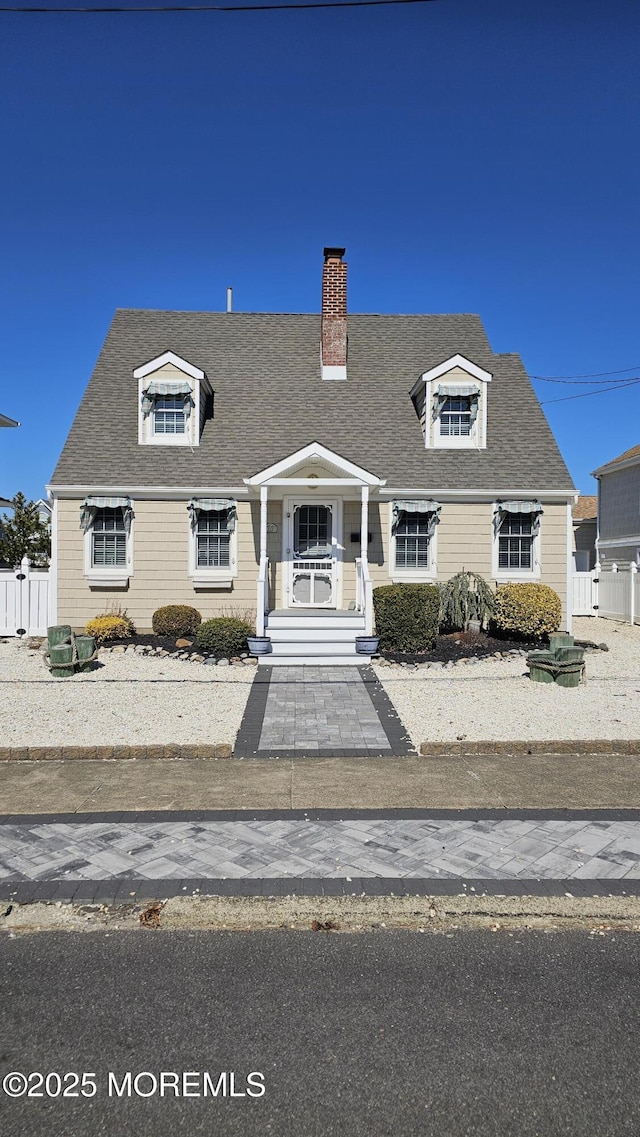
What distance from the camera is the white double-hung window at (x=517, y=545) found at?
600 inches

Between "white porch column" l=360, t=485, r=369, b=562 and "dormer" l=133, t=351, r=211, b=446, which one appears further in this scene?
"dormer" l=133, t=351, r=211, b=446

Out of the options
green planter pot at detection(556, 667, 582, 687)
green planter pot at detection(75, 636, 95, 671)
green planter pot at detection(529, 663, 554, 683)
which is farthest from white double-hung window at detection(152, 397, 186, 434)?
green planter pot at detection(556, 667, 582, 687)

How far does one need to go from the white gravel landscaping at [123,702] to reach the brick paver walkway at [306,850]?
225cm

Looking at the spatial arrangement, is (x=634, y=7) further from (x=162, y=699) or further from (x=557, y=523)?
(x=162, y=699)

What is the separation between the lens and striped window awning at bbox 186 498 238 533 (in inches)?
579

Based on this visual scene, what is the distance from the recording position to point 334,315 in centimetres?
1730

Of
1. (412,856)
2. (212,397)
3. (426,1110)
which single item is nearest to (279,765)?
(412,856)

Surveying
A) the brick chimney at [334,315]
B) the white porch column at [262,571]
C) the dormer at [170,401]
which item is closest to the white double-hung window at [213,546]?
the white porch column at [262,571]

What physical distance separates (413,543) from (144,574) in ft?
19.9

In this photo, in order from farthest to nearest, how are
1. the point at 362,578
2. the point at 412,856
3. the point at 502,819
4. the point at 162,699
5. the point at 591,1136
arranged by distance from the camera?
1. the point at 362,578
2. the point at 162,699
3. the point at 502,819
4. the point at 412,856
5. the point at 591,1136

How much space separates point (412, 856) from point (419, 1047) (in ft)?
5.76

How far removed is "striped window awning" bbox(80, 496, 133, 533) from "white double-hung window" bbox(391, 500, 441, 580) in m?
5.85

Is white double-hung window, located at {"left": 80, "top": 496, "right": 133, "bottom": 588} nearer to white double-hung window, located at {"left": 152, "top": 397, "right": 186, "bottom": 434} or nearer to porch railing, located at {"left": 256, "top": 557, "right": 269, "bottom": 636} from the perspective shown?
white double-hung window, located at {"left": 152, "top": 397, "right": 186, "bottom": 434}

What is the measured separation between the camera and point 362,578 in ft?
46.5
